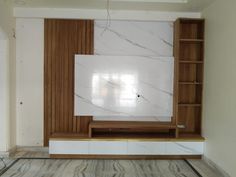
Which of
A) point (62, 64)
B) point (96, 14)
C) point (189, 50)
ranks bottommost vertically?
point (62, 64)

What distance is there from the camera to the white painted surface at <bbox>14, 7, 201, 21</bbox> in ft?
13.7

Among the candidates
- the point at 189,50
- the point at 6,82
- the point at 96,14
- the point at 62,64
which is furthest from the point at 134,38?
the point at 6,82

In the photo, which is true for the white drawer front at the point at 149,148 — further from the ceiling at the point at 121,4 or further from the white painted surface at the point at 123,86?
the ceiling at the point at 121,4

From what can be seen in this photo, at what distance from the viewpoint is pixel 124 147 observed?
3943mm

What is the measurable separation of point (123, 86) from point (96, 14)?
4.36 ft

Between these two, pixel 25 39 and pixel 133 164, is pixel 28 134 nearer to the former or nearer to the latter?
pixel 25 39

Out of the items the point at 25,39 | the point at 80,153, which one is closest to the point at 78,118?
the point at 80,153

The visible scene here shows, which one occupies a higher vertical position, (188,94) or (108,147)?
(188,94)

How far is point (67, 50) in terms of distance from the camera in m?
4.25

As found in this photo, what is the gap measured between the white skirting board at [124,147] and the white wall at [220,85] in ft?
1.01

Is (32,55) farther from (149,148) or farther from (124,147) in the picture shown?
(149,148)

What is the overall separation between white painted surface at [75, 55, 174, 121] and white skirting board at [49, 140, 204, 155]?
0.53 metres

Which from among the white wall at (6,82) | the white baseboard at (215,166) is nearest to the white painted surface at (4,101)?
the white wall at (6,82)

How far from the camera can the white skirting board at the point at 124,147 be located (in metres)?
3.90
